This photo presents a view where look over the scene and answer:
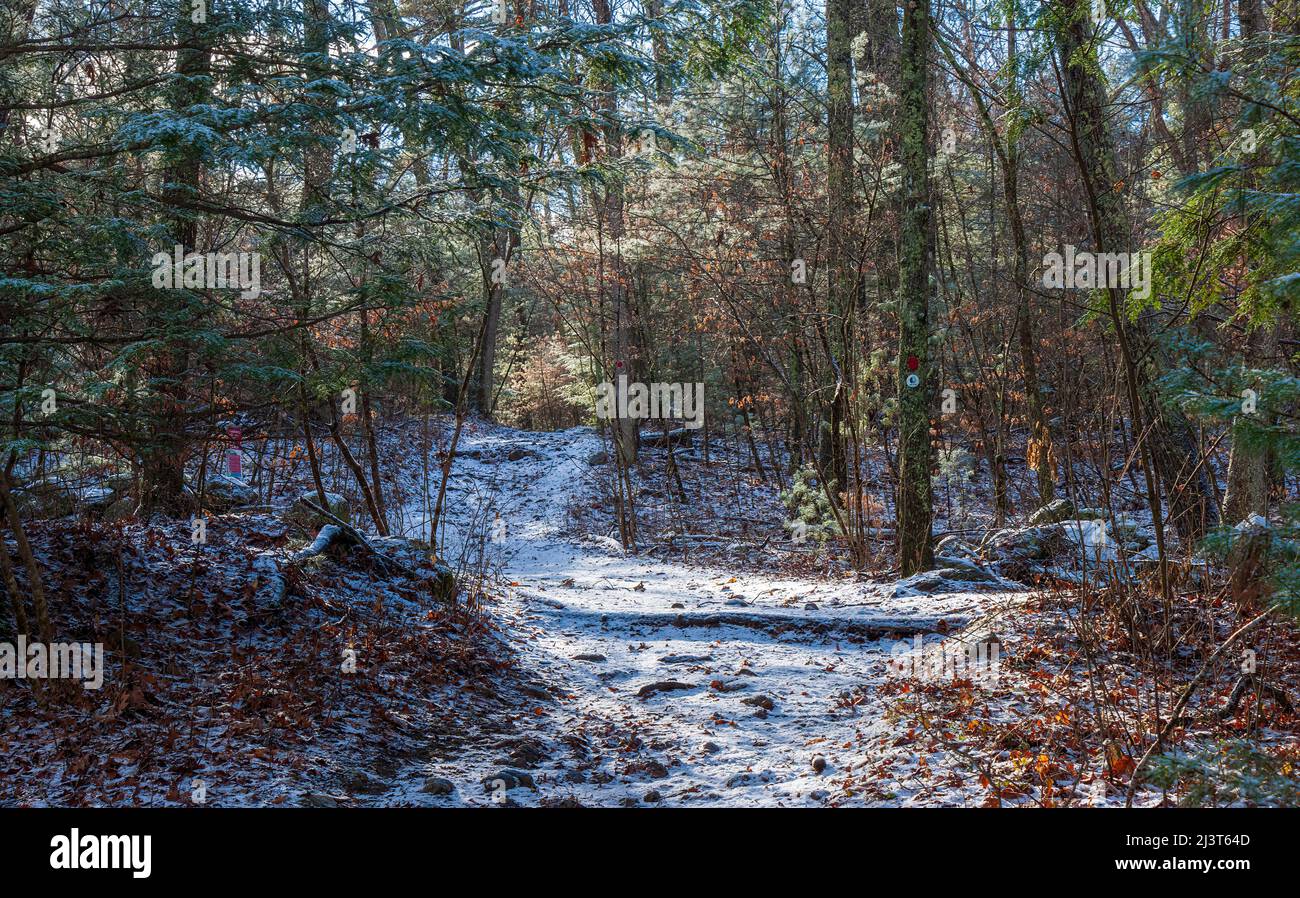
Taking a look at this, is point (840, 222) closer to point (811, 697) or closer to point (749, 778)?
point (811, 697)

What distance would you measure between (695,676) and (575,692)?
38.4 inches

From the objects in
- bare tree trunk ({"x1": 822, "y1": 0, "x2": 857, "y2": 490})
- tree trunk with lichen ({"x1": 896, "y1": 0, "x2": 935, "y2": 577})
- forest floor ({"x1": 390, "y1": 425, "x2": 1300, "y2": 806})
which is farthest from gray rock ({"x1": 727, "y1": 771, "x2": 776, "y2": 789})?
bare tree trunk ({"x1": 822, "y1": 0, "x2": 857, "y2": 490})

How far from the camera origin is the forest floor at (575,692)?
4.17 meters

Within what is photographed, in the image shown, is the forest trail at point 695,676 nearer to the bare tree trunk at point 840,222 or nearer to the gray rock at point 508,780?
the gray rock at point 508,780

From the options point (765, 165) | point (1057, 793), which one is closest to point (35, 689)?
point (1057, 793)

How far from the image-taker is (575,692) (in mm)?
6633

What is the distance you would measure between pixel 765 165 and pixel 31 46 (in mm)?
9569

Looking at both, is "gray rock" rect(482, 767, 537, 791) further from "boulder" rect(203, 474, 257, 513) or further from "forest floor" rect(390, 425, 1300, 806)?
"boulder" rect(203, 474, 257, 513)

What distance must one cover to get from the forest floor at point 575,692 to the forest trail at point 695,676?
0.03m

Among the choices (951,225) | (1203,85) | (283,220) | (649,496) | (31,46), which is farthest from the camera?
(951,225)

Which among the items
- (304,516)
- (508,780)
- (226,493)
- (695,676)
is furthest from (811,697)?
(226,493)

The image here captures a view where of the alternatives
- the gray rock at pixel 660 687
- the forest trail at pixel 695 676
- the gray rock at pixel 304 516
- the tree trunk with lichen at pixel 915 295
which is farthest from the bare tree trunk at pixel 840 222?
the gray rock at pixel 304 516

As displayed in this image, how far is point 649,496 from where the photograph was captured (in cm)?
1850
